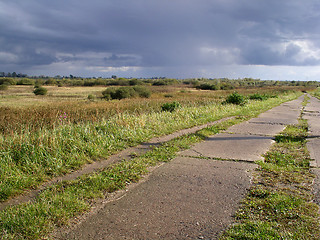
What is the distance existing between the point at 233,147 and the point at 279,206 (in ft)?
9.59

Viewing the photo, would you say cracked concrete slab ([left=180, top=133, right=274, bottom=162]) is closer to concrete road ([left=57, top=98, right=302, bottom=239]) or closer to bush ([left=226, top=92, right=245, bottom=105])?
concrete road ([left=57, top=98, right=302, bottom=239])

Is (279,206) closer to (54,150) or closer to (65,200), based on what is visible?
(65,200)

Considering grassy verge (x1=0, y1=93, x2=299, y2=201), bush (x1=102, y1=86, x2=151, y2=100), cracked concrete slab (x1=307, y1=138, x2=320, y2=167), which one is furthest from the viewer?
bush (x1=102, y1=86, x2=151, y2=100)

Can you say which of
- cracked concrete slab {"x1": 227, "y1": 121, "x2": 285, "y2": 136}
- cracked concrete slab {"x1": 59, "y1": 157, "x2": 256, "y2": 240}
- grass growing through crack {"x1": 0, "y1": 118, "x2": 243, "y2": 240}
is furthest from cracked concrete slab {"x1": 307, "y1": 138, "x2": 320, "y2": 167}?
grass growing through crack {"x1": 0, "y1": 118, "x2": 243, "y2": 240}

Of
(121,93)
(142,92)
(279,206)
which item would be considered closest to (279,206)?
(279,206)

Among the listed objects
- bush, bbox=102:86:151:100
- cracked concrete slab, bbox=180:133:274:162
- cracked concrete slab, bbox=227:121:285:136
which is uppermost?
bush, bbox=102:86:151:100

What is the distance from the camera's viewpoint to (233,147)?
5953mm

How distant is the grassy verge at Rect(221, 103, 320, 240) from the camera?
255cm

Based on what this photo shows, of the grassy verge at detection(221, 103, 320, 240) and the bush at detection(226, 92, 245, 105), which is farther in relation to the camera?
the bush at detection(226, 92, 245, 105)

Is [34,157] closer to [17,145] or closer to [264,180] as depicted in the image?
[17,145]

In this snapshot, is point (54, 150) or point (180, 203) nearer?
point (180, 203)

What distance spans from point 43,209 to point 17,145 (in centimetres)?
259

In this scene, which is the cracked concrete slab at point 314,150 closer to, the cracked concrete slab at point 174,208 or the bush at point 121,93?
the cracked concrete slab at point 174,208

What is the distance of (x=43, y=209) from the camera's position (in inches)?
113
